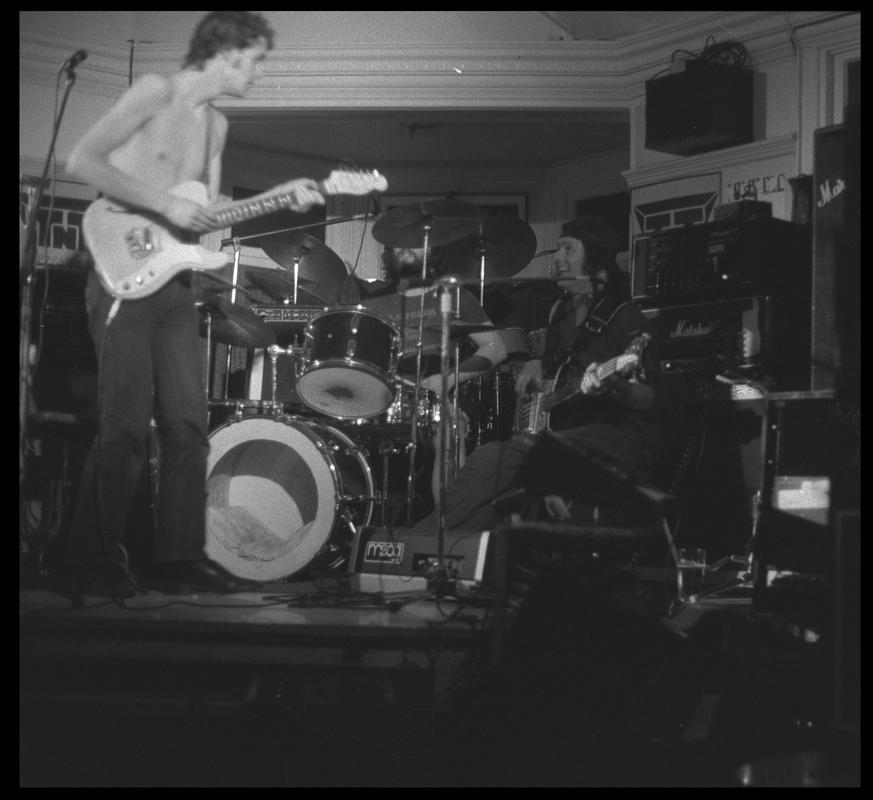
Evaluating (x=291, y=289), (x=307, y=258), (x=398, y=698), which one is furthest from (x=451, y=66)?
(x=398, y=698)

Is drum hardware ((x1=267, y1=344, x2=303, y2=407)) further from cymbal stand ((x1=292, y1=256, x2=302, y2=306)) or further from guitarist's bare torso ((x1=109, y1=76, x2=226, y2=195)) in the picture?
guitarist's bare torso ((x1=109, y1=76, x2=226, y2=195))

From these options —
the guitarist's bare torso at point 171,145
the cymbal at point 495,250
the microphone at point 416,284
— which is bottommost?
the microphone at point 416,284

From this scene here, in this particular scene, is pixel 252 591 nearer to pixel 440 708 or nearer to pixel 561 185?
pixel 440 708

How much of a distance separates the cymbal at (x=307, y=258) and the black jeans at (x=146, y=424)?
2.15ft

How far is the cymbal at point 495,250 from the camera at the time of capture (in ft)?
13.3

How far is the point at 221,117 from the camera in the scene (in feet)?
11.4

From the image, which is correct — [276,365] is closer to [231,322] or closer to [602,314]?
[231,322]

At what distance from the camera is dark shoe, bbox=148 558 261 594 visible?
3346mm

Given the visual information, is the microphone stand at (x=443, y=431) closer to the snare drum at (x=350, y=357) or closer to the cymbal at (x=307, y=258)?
the snare drum at (x=350, y=357)

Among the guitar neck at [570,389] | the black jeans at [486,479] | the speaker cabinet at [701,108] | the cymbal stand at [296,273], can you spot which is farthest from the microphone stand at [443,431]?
the speaker cabinet at [701,108]

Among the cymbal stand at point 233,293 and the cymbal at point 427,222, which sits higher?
the cymbal at point 427,222

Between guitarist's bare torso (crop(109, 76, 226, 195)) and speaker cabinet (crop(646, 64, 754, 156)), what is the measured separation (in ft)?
7.09

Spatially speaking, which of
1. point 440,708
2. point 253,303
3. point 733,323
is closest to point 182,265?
point 253,303

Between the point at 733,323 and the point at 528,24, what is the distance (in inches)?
61.6
